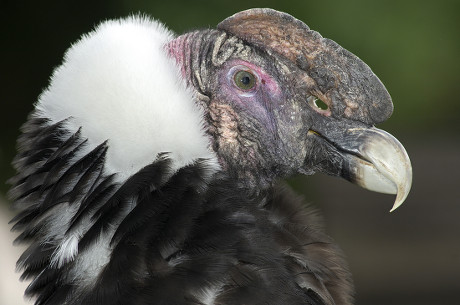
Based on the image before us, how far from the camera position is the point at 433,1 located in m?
5.42

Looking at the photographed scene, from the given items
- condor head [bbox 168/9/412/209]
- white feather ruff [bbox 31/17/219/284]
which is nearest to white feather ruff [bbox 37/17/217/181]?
white feather ruff [bbox 31/17/219/284]

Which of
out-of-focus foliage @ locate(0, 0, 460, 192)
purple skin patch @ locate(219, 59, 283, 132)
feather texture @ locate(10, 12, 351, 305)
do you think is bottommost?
feather texture @ locate(10, 12, 351, 305)

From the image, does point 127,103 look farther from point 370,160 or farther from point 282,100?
point 370,160

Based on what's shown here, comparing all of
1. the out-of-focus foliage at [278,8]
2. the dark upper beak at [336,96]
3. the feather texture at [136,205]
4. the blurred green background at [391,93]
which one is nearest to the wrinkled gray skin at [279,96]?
the dark upper beak at [336,96]

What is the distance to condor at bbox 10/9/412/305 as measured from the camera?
6.59 feet

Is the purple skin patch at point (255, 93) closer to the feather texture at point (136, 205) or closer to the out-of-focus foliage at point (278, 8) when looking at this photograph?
the feather texture at point (136, 205)

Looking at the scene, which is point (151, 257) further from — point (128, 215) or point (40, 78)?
point (40, 78)

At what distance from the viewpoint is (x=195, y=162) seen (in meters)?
2.13

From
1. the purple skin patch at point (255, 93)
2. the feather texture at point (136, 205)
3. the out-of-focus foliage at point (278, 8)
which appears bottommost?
the feather texture at point (136, 205)

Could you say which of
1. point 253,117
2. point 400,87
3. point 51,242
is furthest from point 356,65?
point 400,87

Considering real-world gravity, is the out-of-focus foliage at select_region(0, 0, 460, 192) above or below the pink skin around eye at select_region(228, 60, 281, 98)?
above

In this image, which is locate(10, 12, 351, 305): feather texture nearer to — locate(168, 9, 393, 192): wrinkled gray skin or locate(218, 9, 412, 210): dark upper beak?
locate(168, 9, 393, 192): wrinkled gray skin

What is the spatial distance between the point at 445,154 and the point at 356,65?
13.0 ft

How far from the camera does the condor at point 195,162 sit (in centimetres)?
201
